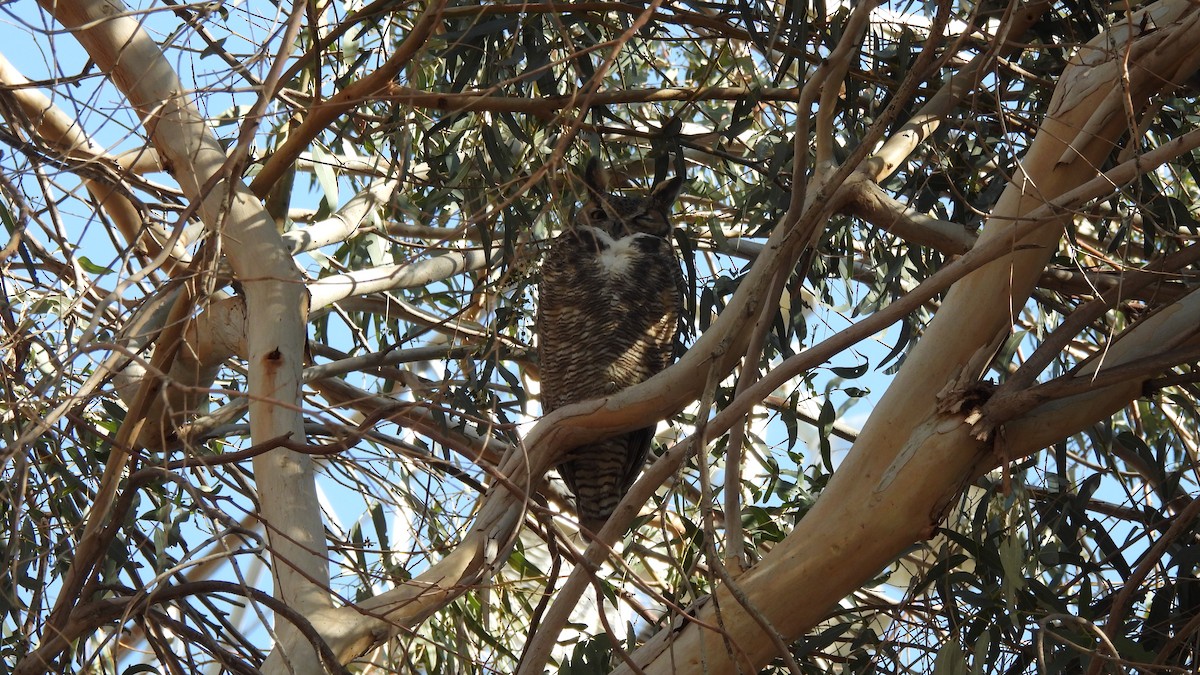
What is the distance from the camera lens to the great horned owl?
340cm

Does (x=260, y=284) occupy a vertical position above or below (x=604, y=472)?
below

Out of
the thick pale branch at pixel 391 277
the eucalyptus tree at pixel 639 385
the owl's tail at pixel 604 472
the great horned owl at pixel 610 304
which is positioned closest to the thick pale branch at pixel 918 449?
the eucalyptus tree at pixel 639 385

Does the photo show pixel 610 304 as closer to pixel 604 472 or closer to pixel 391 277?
pixel 604 472

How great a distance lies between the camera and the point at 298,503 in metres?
1.88

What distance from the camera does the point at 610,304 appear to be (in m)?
3.41

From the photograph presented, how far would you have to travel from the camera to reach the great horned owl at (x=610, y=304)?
134 inches

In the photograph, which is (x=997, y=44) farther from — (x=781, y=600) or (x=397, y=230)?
(x=397, y=230)

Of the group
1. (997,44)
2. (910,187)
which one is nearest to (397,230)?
(910,187)

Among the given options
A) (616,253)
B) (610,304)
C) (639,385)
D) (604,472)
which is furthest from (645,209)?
(639,385)

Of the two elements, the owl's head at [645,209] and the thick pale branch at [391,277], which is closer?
the thick pale branch at [391,277]

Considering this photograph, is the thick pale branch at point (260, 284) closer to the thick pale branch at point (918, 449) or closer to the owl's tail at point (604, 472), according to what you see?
the thick pale branch at point (918, 449)

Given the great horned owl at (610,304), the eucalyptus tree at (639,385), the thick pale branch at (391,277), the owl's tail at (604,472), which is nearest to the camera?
the eucalyptus tree at (639,385)

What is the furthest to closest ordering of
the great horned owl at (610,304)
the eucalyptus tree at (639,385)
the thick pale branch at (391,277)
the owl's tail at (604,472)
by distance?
the great horned owl at (610,304) < the owl's tail at (604,472) < the thick pale branch at (391,277) < the eucalyptus tree at (639,385)

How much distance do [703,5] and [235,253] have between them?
1293mm
